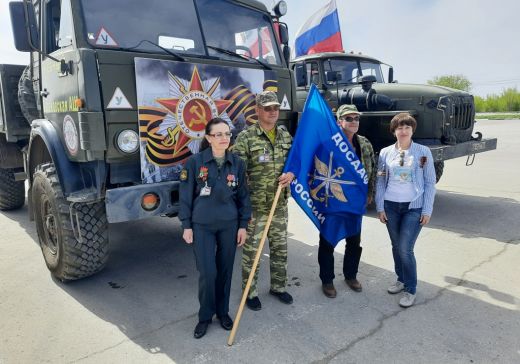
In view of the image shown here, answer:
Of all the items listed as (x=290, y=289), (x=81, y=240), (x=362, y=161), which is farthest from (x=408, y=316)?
(x=81, y=240)

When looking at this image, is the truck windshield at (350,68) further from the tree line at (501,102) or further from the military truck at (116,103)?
the tree line at (501,102)

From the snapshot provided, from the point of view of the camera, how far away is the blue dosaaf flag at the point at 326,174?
10.5 ft

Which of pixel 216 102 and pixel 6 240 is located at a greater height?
pixel 216 102

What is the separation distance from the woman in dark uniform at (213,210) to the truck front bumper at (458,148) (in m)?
3.64

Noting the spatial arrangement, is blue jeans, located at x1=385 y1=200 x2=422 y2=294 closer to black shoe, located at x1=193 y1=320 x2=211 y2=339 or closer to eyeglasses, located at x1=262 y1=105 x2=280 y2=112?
eyeglasses, located at x1=262 y1=105 x2=280 y2=112

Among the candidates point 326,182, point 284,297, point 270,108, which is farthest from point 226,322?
point 270,108

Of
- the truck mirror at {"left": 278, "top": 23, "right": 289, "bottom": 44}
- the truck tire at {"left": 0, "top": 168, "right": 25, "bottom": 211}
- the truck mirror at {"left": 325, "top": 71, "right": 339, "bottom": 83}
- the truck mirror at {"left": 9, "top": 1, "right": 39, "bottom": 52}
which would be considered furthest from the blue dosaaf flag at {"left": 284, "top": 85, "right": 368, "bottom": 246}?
the truck tire at {"left": 0, "top": 168, "right": 25, "bottom": 211}

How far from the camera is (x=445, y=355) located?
2.54m

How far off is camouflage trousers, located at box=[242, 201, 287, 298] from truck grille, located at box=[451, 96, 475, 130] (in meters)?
4.10

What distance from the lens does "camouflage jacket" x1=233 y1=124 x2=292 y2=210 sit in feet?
10.1

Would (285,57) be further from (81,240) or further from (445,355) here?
(445,355)

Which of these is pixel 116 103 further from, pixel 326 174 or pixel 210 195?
pixel 326 174

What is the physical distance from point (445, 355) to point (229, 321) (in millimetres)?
1458

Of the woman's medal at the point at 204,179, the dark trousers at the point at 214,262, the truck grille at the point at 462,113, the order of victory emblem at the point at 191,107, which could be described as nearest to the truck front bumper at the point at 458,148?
the truck grille at the point at 462,113
